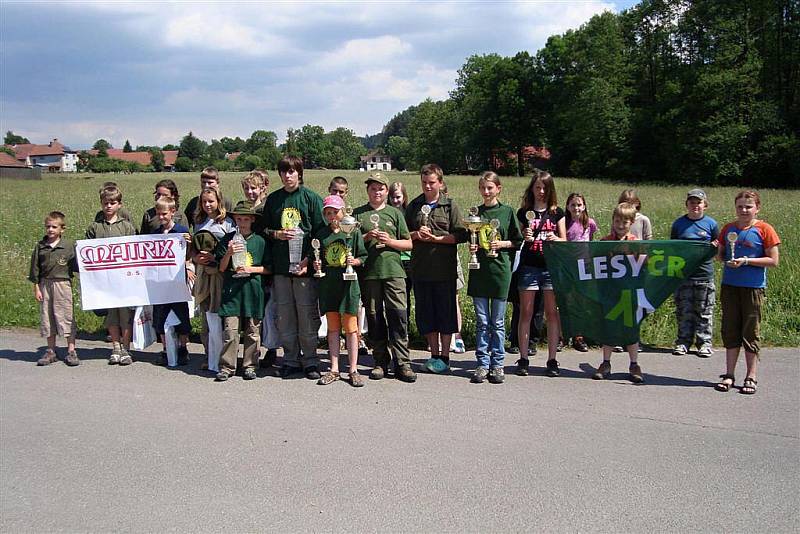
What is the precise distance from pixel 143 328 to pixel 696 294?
6.92 meters

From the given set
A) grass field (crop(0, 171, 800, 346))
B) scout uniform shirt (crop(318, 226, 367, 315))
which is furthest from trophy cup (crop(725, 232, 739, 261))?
scout uniform shirt (crop(318, 226, 367, 315))

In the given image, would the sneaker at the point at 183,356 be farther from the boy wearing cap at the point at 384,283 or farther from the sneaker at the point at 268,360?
the boy wearing cap at the point at 384,283

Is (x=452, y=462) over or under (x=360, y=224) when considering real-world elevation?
under

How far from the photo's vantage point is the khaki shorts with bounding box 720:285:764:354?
6078 mm

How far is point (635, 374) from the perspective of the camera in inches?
254

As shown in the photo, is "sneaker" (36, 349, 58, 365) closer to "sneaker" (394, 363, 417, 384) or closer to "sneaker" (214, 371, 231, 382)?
"sneaker" (214, 371, 231, 382)

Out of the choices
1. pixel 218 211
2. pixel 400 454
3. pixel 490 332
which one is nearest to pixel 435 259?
pixel 490 332

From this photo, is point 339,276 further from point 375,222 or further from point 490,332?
point 490,332

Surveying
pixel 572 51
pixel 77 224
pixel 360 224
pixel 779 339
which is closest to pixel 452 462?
pixel 360 224

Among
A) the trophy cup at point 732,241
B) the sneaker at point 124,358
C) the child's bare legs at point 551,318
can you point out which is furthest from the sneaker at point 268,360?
the trophy cup at point 732,241

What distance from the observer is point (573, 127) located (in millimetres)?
65688

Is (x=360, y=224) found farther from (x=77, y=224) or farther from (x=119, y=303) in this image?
(x=77, y=224)

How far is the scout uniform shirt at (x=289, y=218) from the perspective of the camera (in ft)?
22.2

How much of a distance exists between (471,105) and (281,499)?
267 ft
